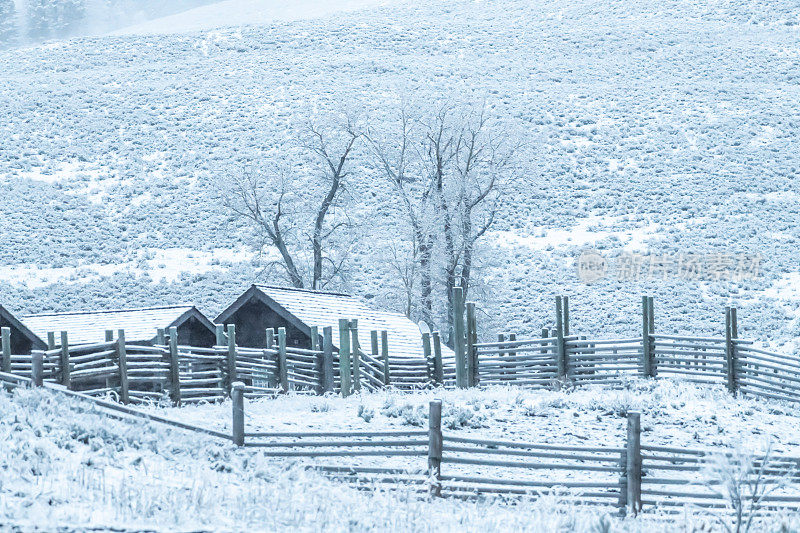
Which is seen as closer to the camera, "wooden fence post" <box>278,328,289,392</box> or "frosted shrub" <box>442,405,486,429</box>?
"frosted shrub" <box>442,405,486,429</box>

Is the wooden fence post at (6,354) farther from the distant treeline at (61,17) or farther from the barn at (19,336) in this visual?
the distant treeline at (61,17)

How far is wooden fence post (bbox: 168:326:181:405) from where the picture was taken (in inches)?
714

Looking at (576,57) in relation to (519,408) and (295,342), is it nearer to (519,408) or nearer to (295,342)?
(295,342)

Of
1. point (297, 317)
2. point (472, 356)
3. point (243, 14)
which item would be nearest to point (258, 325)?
point (297, 317)

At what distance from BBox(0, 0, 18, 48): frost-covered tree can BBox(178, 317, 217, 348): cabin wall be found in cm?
8260

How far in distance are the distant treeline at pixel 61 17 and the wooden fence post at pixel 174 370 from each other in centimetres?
9084

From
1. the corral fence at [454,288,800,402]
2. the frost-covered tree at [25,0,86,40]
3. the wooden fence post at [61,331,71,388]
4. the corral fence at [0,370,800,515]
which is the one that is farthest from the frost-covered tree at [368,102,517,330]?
the frost-covered tree at [25,0,86,40]

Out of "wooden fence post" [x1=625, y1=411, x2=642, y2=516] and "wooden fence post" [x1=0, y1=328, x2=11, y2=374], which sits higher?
"wooden fence post" [x1=0, y1=328, x2=11, y2=374]

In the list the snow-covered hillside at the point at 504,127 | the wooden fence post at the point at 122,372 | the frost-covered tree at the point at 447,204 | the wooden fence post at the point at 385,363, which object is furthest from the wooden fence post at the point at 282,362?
the snow-covered hillside at the point at 504,127

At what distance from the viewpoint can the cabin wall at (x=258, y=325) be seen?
2595cm

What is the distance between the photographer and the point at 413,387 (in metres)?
23.6

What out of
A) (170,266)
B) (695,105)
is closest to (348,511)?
(170,266)

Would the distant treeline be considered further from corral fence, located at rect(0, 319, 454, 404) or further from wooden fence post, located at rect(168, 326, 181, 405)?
wooden fence post, located at rect(168, 326, 181, 405)

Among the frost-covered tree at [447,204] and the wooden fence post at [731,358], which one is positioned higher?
the frost-covered tree at [447,204]
